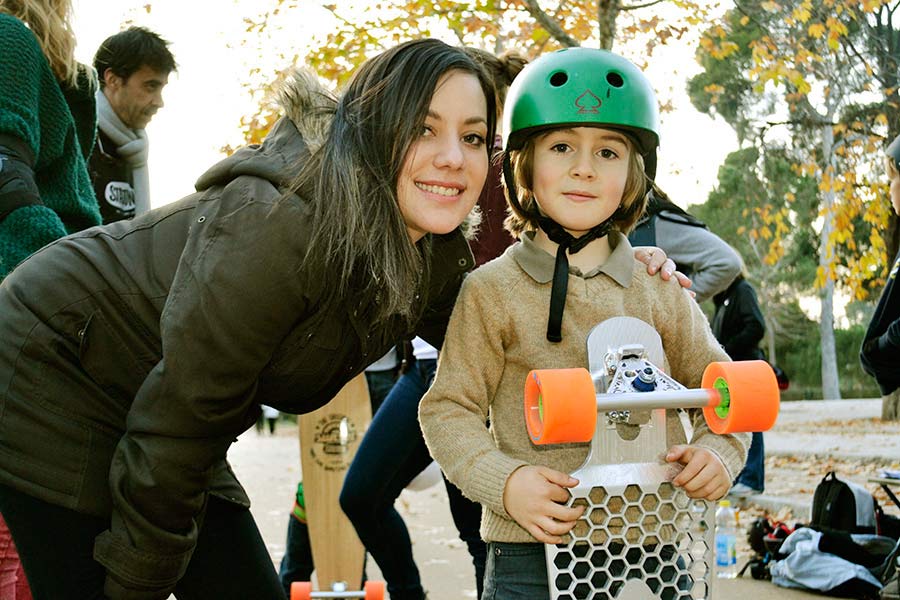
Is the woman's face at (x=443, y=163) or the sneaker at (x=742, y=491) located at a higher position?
the woman's face at (x=443, y=163)

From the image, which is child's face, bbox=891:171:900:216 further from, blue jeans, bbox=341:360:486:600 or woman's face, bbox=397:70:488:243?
woman's face, bbox=397:70:488:243

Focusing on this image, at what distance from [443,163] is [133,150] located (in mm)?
2392

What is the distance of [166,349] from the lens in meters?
1.93

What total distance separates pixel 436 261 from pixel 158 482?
855 millimetres

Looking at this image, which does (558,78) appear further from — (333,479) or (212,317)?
(333,479)

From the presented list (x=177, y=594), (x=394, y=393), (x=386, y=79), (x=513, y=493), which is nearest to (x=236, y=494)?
(x=177, y=594)

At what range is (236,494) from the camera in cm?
240

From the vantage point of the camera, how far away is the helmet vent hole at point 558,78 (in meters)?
2.42

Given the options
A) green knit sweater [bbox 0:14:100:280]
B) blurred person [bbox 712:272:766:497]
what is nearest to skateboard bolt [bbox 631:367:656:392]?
green knit sweater [bbox 0:14:100:280]

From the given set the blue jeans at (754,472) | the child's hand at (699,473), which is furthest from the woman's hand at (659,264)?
the blue jeans at (754,472)

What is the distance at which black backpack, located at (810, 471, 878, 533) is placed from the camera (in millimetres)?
5504

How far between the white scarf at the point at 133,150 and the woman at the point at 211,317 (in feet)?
6.54

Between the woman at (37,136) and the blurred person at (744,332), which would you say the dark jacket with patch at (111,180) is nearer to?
the woman at (37,136)

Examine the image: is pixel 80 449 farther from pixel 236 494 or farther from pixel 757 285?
pixel 757 285
